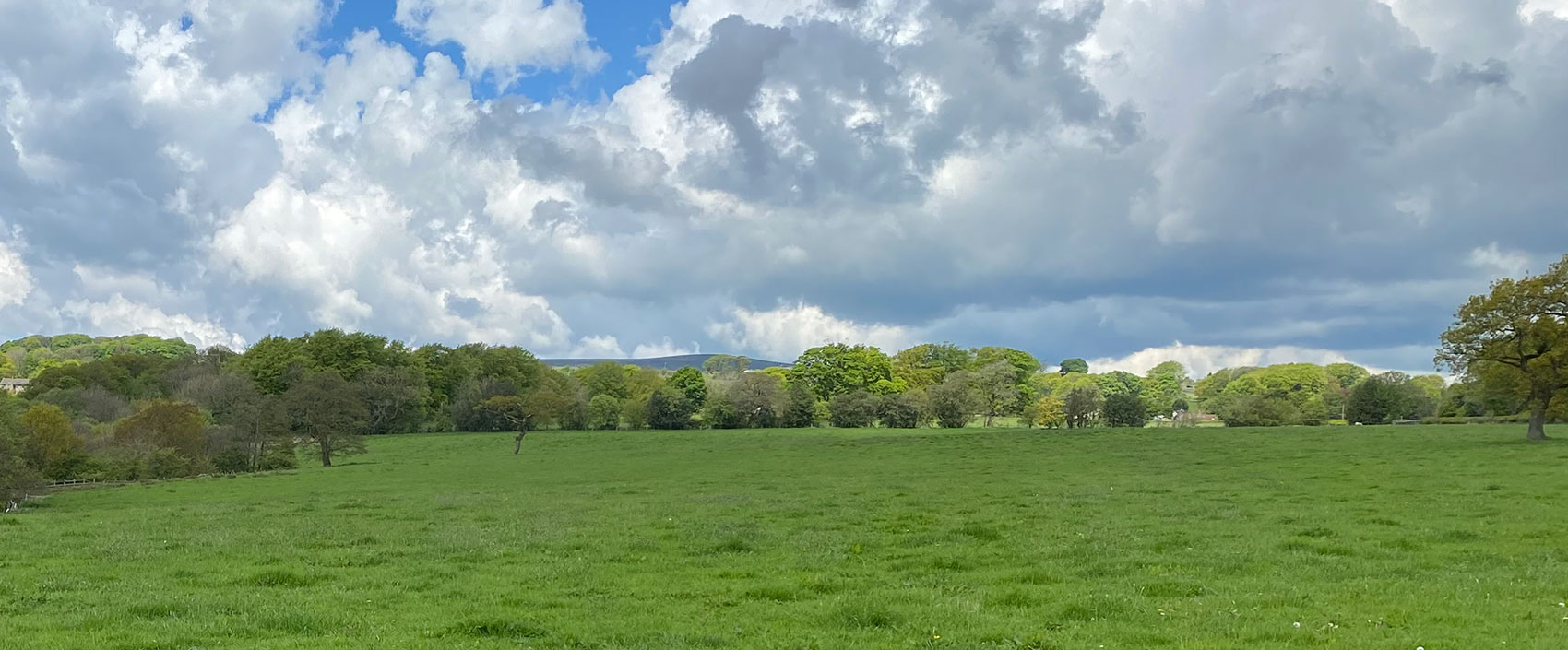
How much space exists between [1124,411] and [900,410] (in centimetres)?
2677

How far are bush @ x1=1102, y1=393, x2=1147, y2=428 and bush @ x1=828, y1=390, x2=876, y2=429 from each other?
93.3 feet

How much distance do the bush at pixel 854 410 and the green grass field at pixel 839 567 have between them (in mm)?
82975

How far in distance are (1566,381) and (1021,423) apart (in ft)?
258

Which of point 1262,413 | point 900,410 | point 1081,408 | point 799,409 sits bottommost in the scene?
point 1262,413

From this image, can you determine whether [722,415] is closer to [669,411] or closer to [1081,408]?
[669,411]

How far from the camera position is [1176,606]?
1186 centimetres

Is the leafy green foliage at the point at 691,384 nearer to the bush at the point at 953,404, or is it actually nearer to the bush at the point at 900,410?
the bush at the point at 900,410

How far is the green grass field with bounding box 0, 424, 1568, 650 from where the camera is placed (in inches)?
431

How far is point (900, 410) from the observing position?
120562 millimetres

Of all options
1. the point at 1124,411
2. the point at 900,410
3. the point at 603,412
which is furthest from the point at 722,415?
the point at 1124,411

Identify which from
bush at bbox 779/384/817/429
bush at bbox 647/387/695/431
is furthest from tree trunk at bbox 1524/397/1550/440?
bush at bbox 647/387/695/431

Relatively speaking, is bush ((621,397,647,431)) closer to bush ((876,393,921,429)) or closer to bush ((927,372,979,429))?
bush ((876,393,921,429))

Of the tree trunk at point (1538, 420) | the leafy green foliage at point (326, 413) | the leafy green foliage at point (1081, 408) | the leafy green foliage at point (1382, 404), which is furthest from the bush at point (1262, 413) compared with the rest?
the leafy green foliage at point (326, 413)

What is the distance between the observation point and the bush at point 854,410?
400 ft
